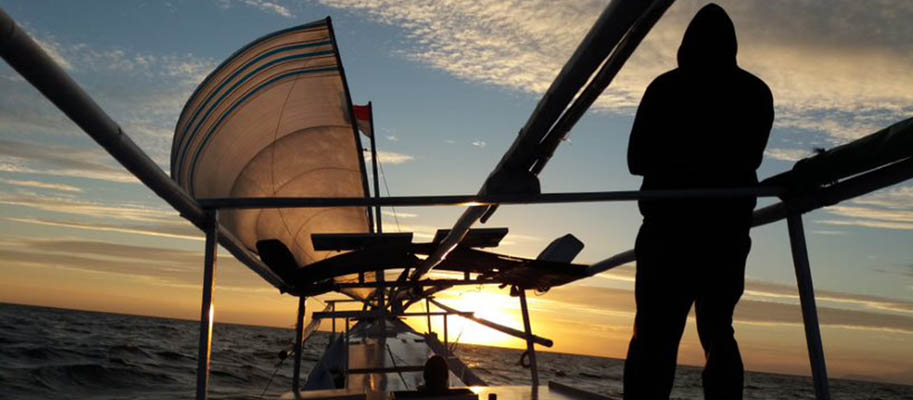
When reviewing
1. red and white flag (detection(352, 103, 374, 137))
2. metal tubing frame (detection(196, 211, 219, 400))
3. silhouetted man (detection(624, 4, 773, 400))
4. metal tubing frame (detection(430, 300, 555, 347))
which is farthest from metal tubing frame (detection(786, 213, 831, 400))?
red and white flag (detection(352, 103, 374, 137))

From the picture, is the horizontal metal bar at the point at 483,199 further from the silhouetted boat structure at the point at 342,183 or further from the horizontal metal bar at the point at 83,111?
the horizontal metal bar at the point at 83,111

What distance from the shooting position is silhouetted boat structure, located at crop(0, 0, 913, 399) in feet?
6.98

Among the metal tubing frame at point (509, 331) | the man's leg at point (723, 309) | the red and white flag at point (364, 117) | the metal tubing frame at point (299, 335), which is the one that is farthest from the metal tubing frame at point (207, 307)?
the red and white flag at point (364, 117)

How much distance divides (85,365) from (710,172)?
34438mm

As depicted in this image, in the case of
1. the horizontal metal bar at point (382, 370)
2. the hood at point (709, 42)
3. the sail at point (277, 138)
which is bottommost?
the horizontal metal bar at point (382, 370)

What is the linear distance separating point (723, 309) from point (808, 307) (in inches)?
14.2

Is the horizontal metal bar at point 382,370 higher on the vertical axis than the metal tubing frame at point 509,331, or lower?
lower

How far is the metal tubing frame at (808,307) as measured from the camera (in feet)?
9.73

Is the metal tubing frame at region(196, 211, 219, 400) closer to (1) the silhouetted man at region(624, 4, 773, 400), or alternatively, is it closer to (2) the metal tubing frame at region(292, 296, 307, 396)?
(1) the silhouetted man at region(624, 4, 773, 400)

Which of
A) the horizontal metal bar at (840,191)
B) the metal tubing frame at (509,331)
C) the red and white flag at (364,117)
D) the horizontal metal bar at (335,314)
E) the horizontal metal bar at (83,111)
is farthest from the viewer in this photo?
the red and white flag at (364,117)

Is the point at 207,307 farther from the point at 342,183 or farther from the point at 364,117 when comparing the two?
the point at 364,117

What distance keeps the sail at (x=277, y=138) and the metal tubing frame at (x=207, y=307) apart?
25.3 feet

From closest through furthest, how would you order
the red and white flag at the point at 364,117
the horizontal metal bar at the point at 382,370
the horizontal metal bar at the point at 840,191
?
the horizontal metal bar at the point at 840,191
the horizontal metal bar at the point at 382,370
the red and white flag at the point at 364,117

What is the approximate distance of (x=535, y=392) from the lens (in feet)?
22.0
